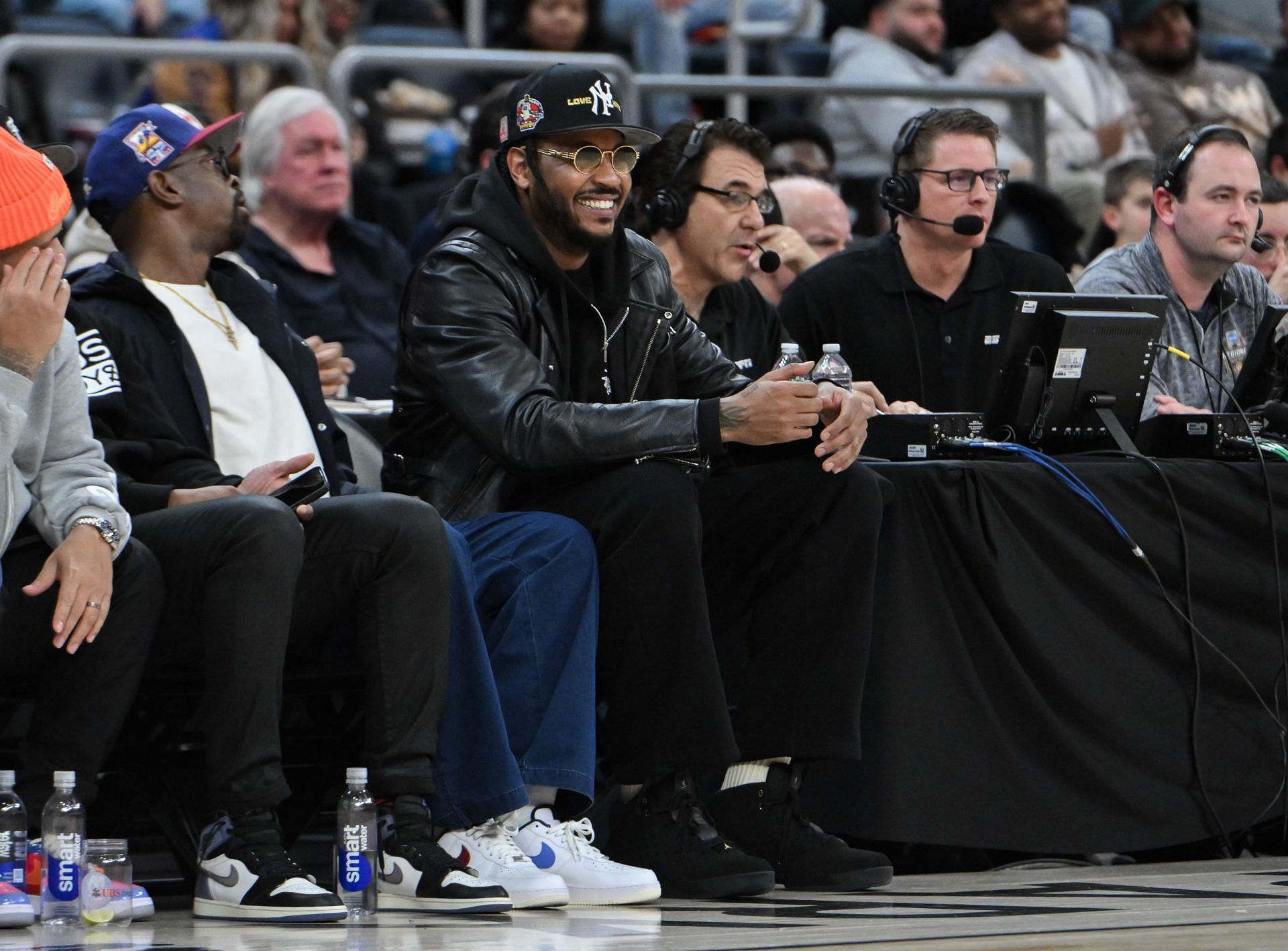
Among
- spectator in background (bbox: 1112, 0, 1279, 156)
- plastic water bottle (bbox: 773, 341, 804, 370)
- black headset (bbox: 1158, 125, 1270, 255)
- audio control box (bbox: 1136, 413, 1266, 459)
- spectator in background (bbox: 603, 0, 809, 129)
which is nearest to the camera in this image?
plastic water bottle (bbox: 773, 341, 804, 370)

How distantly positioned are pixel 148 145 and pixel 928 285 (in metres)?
2.12

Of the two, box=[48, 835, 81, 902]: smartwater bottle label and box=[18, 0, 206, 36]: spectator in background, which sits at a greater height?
box=[18, 0, 206, 36]: spectator in background

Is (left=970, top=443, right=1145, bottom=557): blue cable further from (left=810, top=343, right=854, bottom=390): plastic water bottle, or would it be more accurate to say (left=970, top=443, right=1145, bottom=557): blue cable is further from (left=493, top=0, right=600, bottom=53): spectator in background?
(left=493, top=0, right=600, bottom=53): spectator in background

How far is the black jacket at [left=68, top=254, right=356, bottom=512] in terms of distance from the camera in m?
3.59

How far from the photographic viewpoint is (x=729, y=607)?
3.87 meters

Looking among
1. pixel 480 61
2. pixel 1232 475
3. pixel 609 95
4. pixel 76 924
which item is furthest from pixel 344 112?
pixel 76 924

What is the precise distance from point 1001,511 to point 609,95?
1172 millimetres

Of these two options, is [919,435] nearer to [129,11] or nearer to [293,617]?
[293,617]

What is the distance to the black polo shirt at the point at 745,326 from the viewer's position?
192 inches

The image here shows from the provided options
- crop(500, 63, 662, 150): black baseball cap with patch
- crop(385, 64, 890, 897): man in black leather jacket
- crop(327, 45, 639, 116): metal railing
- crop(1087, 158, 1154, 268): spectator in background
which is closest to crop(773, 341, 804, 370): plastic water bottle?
crop(385, 64, 890, 897): man in black leather jacket

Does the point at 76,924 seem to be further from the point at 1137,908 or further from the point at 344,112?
the point at 344,112

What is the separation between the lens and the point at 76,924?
3084 mm

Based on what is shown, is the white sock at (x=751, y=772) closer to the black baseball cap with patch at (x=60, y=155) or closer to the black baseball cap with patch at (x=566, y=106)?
the black baseball cap with patch at (x=566, y=106)

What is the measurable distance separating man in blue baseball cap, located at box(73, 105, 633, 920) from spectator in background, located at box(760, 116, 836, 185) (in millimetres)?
3558
